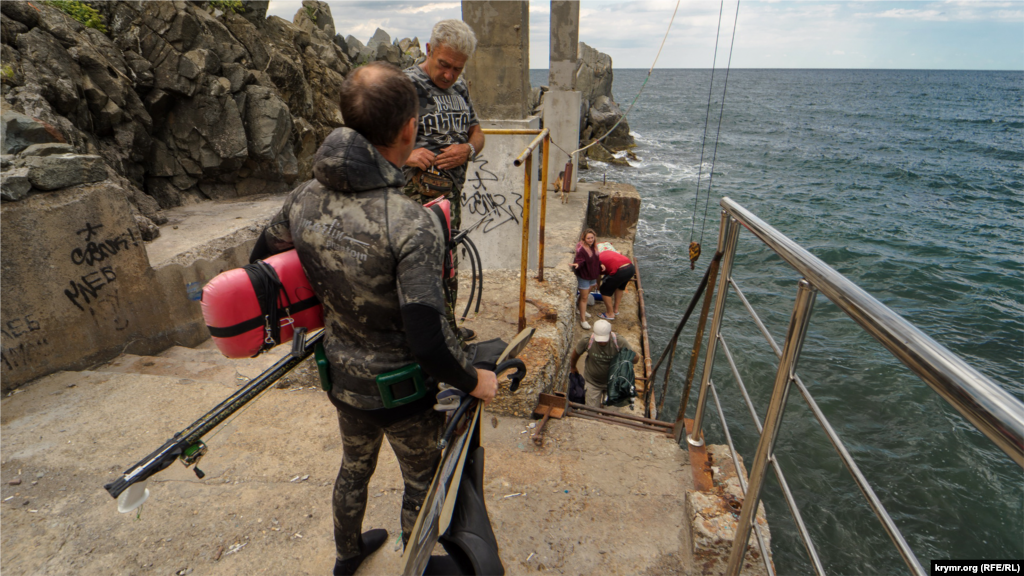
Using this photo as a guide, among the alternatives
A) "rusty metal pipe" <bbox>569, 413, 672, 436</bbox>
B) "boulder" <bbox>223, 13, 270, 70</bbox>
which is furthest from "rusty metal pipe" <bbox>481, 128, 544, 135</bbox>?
"boulder" <bbox>223, 13, 270, 70</bbox>

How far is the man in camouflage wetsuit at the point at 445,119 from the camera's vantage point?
2.92m

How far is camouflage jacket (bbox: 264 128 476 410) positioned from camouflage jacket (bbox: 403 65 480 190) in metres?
1.61

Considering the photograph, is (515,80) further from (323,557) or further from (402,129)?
(323,557)

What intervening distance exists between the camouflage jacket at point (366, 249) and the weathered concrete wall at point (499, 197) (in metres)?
3.22

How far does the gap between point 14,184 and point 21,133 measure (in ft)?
2.46

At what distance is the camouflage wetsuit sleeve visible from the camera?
1.49 m

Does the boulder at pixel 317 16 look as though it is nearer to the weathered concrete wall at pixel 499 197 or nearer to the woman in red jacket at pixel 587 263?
the woman in red jacket at pixel 587 263

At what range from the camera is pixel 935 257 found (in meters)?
16.4

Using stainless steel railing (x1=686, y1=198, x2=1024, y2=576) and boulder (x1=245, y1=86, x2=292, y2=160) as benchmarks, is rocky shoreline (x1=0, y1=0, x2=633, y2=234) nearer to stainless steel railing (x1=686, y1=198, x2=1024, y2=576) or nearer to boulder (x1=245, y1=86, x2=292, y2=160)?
boulder (x1=245, y1=86, x2=292, y2=160)

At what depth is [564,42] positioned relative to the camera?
1502cm

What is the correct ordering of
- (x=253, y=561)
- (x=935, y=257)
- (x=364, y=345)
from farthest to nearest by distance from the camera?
1. (x=935, y=257)
2. (x=253, y=561)
3. (x=364, y=345)

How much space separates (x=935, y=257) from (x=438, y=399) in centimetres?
2006

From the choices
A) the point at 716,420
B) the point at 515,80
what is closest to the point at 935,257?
the point at 716,420

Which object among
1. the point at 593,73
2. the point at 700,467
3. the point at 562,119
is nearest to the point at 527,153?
the point at 700,467
